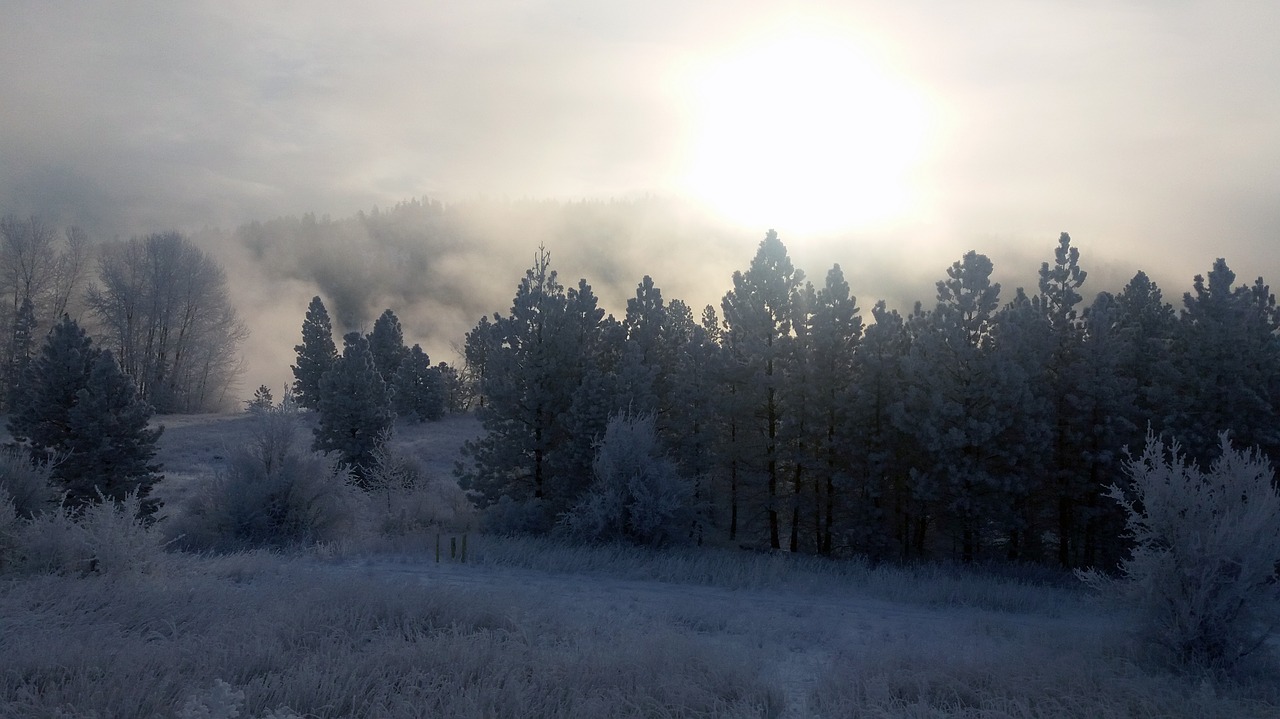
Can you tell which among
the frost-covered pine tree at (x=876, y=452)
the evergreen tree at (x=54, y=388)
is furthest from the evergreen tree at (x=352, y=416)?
the frost-covered pine tree at (x=876, y=452)

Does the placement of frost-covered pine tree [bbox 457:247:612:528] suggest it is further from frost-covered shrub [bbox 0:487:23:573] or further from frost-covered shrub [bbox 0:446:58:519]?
frost-covered shrub [bbox 0:487:23:573]

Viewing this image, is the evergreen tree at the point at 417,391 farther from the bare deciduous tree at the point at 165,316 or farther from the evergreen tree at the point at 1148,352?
the evergreen tree at the point at 1148,352

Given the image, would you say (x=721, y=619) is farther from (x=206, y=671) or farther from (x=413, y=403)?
(x=413, y=403)

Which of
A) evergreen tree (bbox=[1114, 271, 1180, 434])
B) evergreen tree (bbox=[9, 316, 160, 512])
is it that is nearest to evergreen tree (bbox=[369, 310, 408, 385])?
evergreen tree (bbox=[9, 316, 160, 512])

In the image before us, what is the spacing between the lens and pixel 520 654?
28.3 feet

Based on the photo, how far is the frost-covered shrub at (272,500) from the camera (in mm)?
20500

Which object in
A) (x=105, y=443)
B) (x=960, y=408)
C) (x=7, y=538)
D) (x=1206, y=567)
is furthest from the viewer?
(x=105, y=443)

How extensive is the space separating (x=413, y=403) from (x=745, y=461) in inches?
1696

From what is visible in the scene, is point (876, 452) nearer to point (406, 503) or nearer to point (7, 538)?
point (406, 503)

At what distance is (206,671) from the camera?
7.57 m

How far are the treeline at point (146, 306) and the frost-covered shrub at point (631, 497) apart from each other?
56461mm

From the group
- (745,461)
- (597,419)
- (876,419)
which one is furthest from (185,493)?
(876,419)

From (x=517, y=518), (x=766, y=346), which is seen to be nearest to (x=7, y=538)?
(x=517, y=518)

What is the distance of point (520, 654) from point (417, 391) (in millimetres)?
60693
